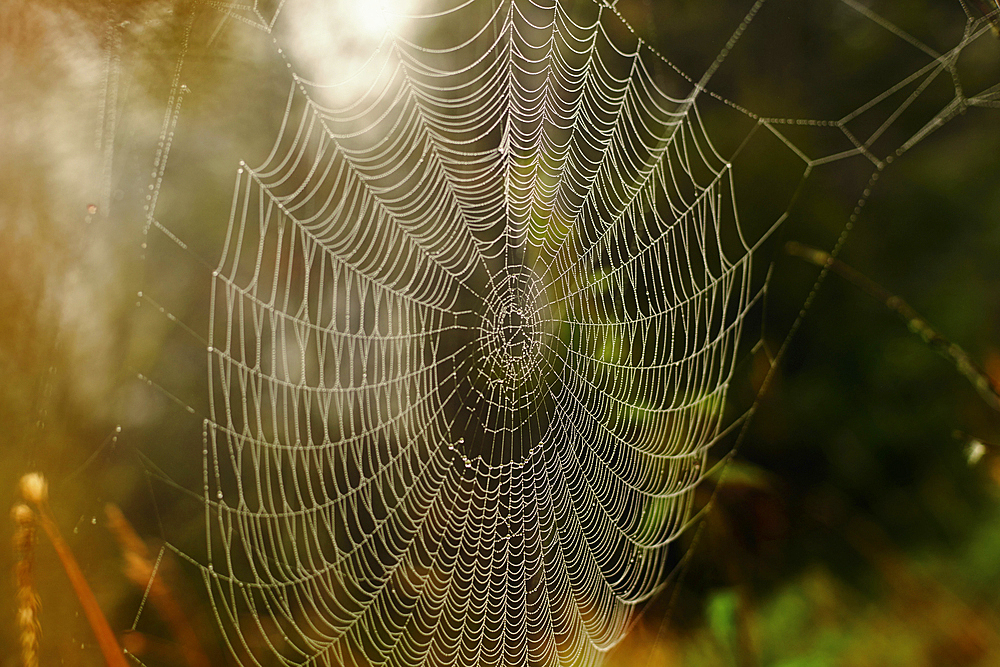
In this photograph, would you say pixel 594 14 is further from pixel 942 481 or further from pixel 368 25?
pixel 942 481

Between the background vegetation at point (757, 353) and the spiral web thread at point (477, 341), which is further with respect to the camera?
the spiral web thread at point (477, 341)

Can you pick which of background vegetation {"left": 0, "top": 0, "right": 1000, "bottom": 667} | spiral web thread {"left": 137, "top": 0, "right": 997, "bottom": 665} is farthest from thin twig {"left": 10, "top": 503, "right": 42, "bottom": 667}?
spiral web thread {"left": 137, "top": 0, "right": 997, "bottom": 665}

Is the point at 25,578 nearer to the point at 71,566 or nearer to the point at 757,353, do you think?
the point at 71,566

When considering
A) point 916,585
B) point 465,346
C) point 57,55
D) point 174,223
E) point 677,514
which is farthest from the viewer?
point 465,346

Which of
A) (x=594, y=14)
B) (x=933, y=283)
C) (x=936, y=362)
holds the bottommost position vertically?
(x=936, y=362)

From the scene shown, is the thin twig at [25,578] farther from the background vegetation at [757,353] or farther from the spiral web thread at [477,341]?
the spiral web thread at [477,341]

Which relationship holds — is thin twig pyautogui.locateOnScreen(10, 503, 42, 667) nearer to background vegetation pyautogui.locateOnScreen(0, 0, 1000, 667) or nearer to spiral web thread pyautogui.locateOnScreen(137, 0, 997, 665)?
background vegetation pyautogui.locateOnScreen(0, 0, 1000, 667)

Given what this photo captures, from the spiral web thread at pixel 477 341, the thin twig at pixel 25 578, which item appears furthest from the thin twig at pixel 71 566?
the spiral web thread at pixel 477 341

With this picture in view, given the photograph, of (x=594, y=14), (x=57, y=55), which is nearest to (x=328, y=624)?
(x=57, y=55)

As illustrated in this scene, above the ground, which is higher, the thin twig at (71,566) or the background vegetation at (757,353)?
the background vegetation at (757,353)
